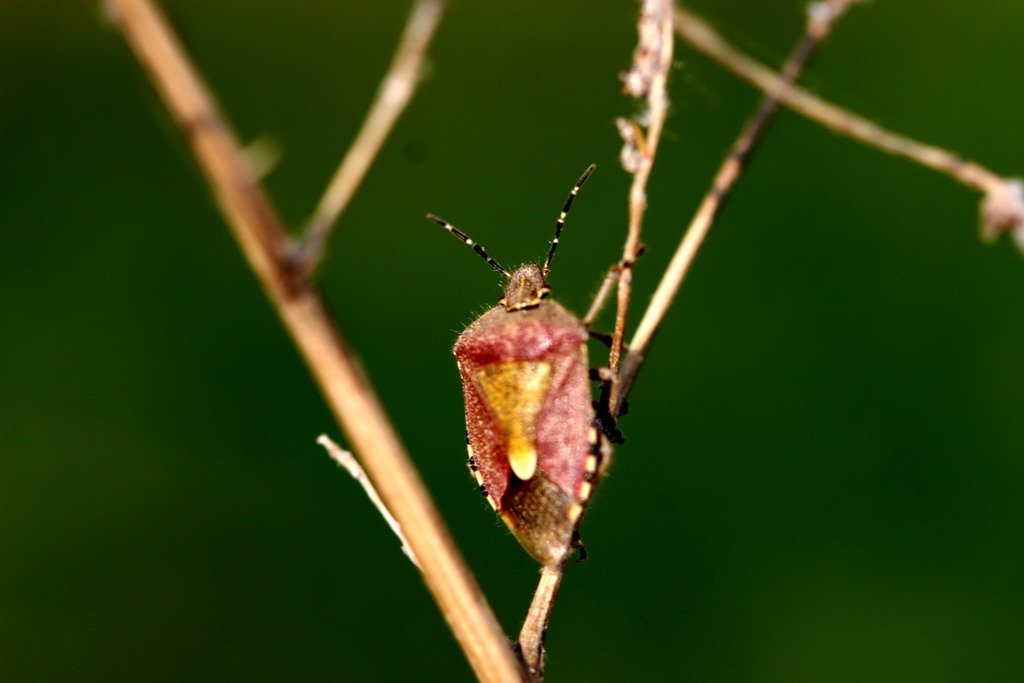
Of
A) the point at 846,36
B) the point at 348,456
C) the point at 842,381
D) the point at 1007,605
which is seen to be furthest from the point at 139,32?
the point at 846,36

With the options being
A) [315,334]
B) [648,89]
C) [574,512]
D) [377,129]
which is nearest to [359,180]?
[377,129]

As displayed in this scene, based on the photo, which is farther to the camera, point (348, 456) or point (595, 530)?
point (595, 530)

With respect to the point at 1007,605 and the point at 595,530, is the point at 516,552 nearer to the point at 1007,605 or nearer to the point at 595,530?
the point at 595,530

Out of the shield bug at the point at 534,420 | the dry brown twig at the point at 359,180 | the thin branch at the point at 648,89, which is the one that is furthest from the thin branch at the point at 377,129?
the shield bug at the point at 534,420

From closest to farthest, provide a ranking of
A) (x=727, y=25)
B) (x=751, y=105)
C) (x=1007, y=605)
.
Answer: (x=1007, y=605) < (x=751, y=105) < (x=727, y=25)

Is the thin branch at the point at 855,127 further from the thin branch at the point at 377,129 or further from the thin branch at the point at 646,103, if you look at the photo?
the thin branch at the point at 377,129
